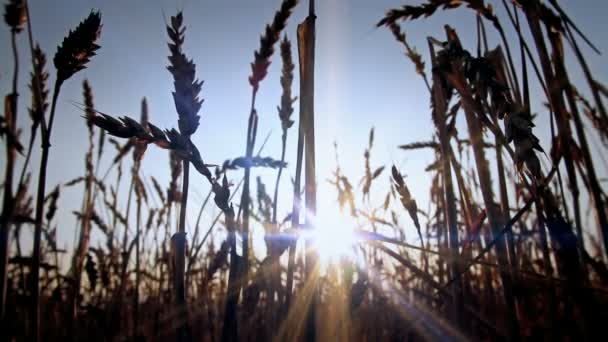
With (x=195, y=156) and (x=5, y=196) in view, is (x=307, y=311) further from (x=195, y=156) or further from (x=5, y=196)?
(x=5, y=196)

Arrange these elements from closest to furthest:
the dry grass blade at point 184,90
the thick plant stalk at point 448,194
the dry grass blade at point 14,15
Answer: the dry grass blade at point 184,90 < the thick plant stalk at point 448,194 < the dry grass blade at point 14,15

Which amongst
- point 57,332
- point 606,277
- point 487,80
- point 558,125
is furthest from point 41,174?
point 57,332

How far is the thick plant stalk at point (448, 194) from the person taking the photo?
106 centimetres

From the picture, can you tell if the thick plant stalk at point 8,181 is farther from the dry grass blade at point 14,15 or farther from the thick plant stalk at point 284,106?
the thick plant stalk at point 284,106

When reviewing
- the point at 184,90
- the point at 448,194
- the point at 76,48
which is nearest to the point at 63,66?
the point at 76,48

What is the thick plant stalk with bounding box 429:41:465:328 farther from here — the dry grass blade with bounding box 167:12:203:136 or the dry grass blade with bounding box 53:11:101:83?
the dry grass blade with bounding box 53:11:101:83

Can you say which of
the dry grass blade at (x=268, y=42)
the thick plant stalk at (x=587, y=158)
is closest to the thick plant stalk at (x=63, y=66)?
the dry grass blade at (x=268, y=42)

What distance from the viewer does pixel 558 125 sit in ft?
2.56

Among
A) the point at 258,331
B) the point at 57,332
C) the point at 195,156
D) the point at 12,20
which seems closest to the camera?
the point at 195,156

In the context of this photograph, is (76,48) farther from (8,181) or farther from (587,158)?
(587,158)

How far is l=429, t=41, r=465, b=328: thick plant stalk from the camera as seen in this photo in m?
1.06

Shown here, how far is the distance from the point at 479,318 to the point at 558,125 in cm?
55

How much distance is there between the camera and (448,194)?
115cm

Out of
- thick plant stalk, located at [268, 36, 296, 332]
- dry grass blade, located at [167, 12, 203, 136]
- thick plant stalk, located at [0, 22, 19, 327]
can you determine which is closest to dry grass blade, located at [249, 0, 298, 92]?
thick plant stalk, located at [268, 36, 296, 332]
